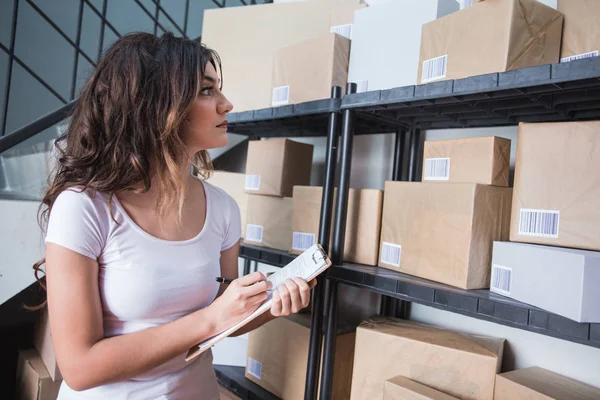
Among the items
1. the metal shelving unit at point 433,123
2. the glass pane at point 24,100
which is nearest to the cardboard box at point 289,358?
the metal shelving unit at point 433,123

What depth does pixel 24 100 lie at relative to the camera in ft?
11.2

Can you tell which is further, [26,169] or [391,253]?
[26,169]

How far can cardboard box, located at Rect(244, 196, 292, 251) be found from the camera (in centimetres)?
166

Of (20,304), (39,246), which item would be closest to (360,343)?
(39,246)

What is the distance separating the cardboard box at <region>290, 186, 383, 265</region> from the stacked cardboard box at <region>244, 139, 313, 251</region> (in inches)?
3.6

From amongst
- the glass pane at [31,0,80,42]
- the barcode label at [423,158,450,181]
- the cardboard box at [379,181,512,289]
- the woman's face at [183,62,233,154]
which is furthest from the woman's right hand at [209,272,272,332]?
the glass pane at [31,0,80,42]

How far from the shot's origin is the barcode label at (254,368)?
5.50 ft

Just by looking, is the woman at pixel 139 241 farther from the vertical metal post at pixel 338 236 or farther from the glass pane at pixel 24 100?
the glass pane at pixel 24 100

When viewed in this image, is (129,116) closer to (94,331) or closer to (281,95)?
(94,331)

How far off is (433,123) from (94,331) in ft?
4.03

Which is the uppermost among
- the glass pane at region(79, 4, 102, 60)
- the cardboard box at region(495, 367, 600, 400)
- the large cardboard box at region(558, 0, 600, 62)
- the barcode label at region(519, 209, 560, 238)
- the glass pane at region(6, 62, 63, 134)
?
the glass pane at region(79, 4, 102, 60)

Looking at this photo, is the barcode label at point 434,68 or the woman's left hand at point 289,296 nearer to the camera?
A: the woman's left hand at point 289,296

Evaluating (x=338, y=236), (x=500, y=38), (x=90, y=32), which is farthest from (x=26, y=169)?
(x=90, y=32)

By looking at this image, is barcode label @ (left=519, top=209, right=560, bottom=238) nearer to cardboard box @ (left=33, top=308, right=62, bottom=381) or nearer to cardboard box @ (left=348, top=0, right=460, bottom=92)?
cardboard box @ (left=348, top=0, right=460, bottom=92)
